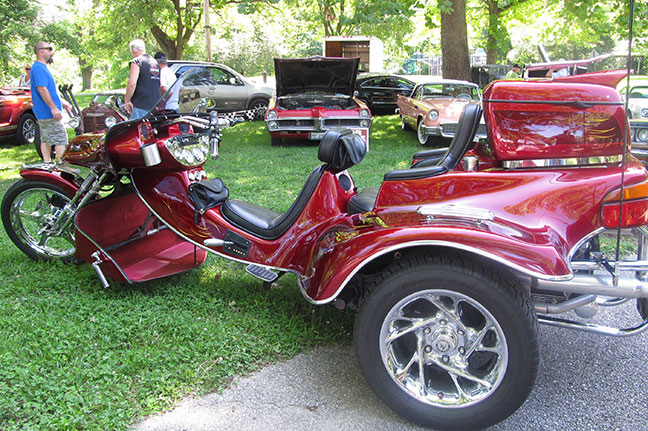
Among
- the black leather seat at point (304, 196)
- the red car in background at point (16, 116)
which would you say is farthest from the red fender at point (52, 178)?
the red car in background at point (16, 116)

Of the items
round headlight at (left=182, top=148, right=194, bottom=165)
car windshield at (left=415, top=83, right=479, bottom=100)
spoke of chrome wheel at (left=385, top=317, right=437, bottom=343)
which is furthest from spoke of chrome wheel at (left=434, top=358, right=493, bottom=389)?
car windshield at (left=415, top=83, right=479, bottom=100)

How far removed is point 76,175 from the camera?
4.11m

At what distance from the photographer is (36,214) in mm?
4137

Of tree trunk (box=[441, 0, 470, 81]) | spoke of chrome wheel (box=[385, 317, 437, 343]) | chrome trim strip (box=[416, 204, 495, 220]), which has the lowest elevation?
spoke of chrome wheel (box=[385, 317, 437, 343])

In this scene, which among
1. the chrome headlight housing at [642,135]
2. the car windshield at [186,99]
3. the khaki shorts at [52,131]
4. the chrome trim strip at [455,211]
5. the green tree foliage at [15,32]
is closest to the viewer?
the chrome trim strip at [455,211]

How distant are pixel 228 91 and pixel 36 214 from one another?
435 inches

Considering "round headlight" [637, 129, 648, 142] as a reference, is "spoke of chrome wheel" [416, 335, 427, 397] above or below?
below

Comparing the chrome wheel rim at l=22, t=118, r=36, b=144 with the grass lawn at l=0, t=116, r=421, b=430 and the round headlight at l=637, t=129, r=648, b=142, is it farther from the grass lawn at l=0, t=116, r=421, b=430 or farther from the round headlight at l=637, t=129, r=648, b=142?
the round headlight at l=637, t=129, r=648, b=142

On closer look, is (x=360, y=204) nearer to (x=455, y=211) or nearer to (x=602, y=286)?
(x=455, y=211)

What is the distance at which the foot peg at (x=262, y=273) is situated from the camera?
328 cm

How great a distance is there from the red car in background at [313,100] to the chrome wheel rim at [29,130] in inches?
210

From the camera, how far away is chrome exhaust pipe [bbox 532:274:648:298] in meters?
2.20

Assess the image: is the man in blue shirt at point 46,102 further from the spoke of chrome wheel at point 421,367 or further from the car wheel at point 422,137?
the car wheel at point 422,137

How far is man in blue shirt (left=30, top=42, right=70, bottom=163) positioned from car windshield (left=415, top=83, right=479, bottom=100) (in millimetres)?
7920
